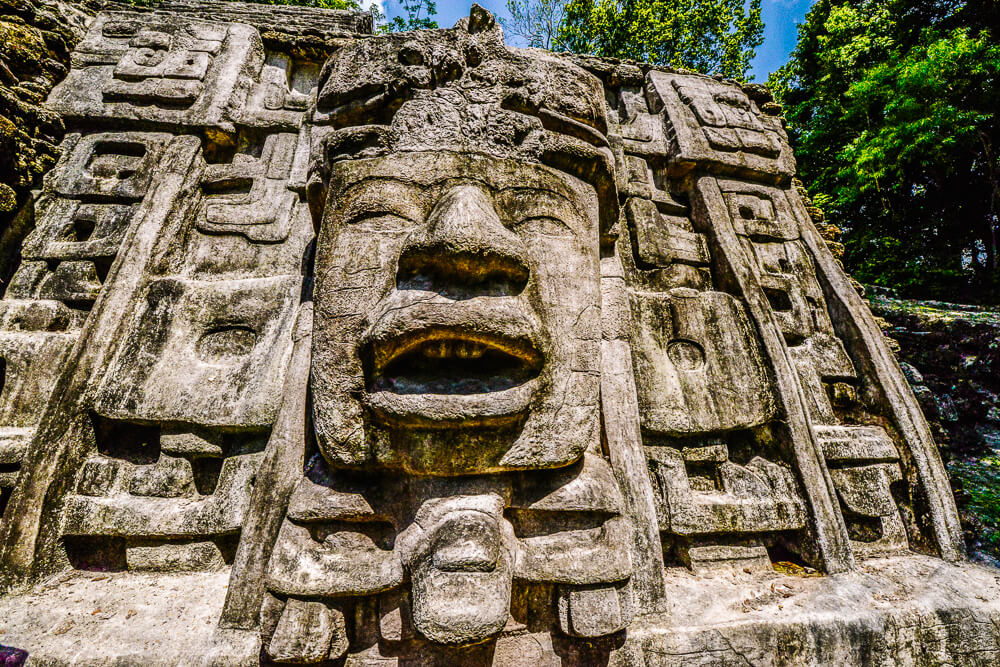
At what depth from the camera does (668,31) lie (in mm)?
12266

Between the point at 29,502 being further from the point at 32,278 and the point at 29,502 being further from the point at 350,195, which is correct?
the point at 350,195

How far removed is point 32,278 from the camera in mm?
2779

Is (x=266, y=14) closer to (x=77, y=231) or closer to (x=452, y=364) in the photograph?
(x=77, y=231)

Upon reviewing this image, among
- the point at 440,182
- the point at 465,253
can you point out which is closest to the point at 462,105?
the point at 440,182

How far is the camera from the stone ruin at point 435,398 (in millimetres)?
1664

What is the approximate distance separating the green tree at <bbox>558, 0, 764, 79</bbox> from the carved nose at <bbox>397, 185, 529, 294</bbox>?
1340 centimetres

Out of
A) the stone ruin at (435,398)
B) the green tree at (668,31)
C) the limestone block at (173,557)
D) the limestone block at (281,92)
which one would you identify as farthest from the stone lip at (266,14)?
the green tree at (668,31)

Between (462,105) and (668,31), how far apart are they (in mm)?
13606

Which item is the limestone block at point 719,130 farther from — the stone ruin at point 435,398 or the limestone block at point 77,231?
the limestone block at point 77,231

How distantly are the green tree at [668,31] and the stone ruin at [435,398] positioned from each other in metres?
11.2

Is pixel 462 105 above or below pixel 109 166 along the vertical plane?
below

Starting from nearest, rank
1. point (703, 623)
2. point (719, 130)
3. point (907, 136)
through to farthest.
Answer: point (703, 623)
point (719, 130)
point (907, 136)

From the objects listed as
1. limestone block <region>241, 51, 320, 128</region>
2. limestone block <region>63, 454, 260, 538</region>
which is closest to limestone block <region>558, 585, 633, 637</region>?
limestone block <region>63, 454, 260, 538</region>

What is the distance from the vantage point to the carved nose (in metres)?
1.67
